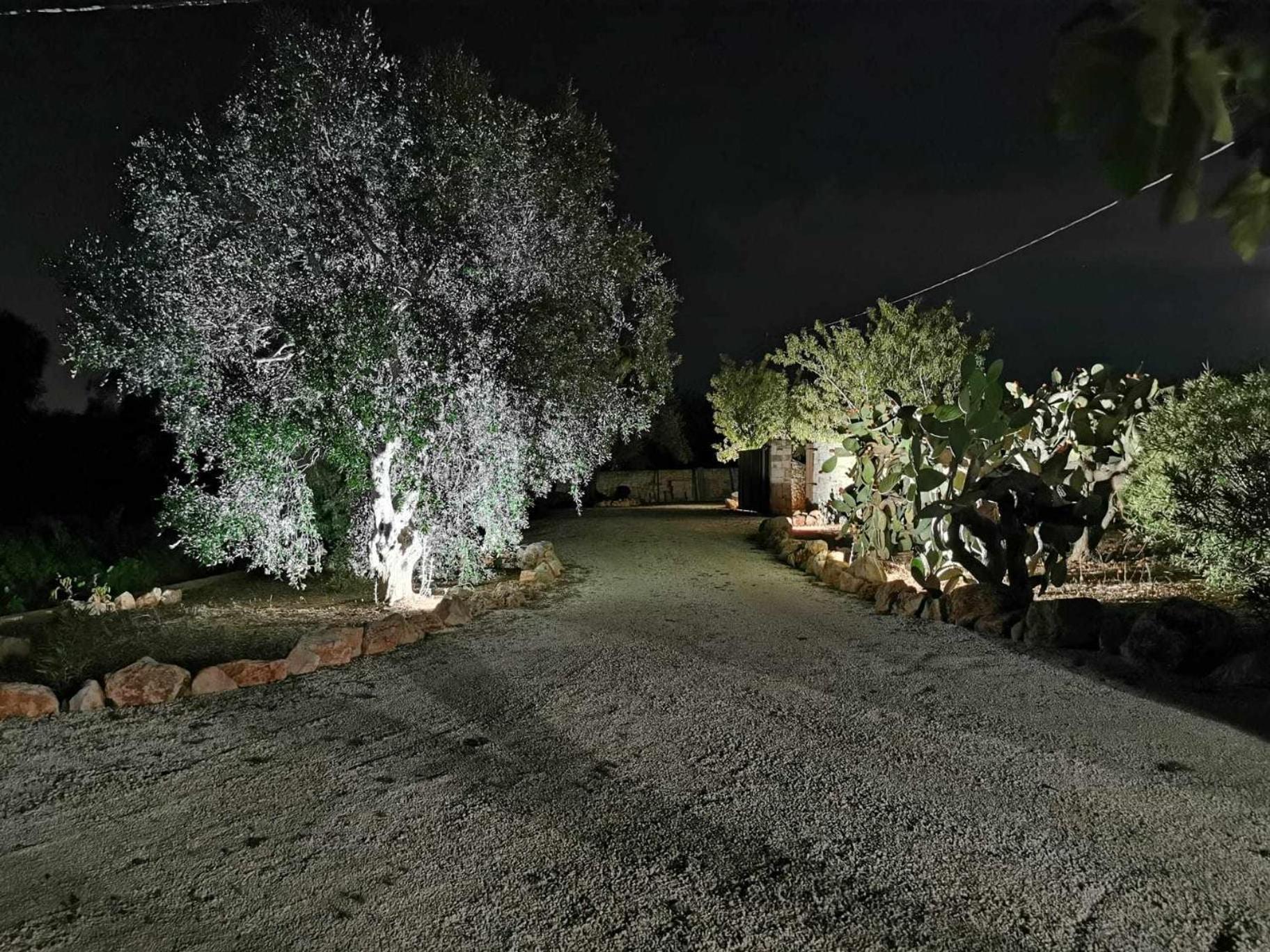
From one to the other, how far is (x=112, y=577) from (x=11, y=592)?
0.93m

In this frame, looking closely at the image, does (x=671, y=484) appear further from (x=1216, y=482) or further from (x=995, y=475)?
(x=1216, y=482)

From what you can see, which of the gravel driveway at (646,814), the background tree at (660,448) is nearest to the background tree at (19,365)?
the gravel driveway at (646,814)

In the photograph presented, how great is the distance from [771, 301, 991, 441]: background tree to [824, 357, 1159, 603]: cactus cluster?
33.0 ft

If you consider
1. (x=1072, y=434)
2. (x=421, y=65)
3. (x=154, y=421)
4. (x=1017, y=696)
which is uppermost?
(x=421, y=65)

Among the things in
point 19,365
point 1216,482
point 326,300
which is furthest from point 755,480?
point 326,300

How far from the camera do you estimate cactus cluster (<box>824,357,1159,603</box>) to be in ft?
27.3

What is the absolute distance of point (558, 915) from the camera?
288cm

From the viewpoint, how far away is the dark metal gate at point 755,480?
23.3m

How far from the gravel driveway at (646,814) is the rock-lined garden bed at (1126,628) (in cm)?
60

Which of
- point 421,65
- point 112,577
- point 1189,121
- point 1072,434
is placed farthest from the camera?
point 1072,434

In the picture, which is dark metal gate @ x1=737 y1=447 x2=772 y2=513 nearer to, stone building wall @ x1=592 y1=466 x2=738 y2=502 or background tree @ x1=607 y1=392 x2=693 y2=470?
stone building wall @ x1=592 y1=466 x2=738 y2=502

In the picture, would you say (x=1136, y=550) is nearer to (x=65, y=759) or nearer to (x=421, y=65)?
(x=421, y=65)

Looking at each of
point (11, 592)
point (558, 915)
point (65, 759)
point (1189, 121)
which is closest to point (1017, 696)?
point (558, 915)

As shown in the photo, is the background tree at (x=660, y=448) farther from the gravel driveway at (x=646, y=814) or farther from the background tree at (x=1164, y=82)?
the background tree at (x=1164, y=82)
